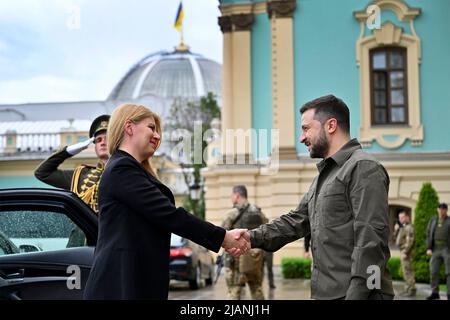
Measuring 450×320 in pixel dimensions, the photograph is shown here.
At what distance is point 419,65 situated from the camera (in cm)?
2147

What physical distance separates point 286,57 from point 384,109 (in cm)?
275

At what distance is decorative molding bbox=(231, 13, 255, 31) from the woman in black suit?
19028 millimetres

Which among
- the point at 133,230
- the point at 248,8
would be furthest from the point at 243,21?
the point at 133,230

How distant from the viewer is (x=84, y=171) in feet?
20.4

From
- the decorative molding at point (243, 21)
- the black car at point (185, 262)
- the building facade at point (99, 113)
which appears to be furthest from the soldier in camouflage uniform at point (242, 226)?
the decorative molding at point (243, 21)

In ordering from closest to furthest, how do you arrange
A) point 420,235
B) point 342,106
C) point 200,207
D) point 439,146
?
point 342,106, point 420,235, point 439,146, point 200,207

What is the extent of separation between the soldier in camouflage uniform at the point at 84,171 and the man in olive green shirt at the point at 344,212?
6.31ft

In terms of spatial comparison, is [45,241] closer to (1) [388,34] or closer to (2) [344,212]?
(2) [344,212]

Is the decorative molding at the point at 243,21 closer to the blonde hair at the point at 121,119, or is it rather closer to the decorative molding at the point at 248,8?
the decorative molding at the point at 248,8

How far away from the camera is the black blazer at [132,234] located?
12.4ft

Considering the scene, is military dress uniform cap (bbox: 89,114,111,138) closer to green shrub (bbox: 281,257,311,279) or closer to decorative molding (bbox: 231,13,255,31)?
green shrub (bbox: 281,257,311,279)

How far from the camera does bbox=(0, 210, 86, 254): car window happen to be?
4.90 metres
